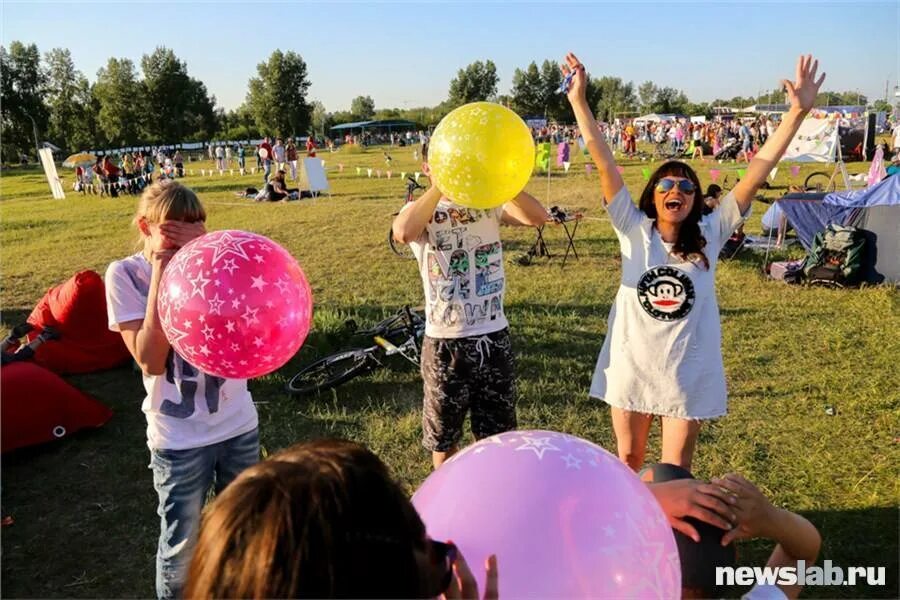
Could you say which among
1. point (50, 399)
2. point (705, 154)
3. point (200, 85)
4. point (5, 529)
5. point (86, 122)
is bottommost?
point (5, 529)

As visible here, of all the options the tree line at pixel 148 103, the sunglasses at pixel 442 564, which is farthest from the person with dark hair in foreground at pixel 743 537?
the tree line at pixel 148 103

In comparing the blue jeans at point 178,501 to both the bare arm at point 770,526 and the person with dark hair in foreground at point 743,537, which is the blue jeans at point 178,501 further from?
the bare arm at point 770,526

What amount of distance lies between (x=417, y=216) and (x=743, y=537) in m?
1.92

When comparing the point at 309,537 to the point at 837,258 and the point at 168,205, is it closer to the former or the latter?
the point at 168,205

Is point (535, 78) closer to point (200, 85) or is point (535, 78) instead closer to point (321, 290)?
point (200, 85)

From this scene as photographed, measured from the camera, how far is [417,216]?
9.09 feet

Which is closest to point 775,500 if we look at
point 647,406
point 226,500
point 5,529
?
point 647,406

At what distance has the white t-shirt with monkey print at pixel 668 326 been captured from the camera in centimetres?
269

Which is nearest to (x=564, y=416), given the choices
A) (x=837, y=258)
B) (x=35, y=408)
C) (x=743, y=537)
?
(x=743, y=537)

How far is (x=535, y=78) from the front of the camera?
81.1 metres

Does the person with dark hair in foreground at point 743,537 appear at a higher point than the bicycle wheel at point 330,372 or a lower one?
higher

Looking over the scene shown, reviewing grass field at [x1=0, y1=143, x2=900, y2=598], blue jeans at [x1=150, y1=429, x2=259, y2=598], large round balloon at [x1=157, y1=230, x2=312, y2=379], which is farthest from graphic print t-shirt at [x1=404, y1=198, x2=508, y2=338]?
grass field at [x1=0, y1=143, x2=900, y2=598]

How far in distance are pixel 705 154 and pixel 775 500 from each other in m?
28.4

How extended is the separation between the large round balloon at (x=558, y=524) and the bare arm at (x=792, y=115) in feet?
6.17
